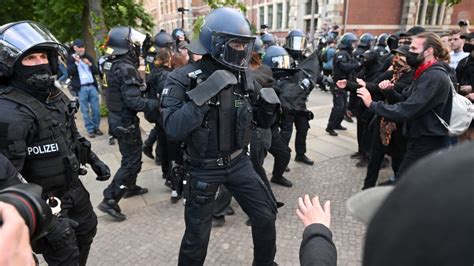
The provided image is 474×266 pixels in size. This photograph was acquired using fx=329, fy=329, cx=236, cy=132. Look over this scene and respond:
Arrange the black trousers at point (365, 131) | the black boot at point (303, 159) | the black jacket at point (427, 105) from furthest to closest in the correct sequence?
the black boot at point (303, 159) < the black trousers at point (365, 131) < the black jacket at point (427, 105)

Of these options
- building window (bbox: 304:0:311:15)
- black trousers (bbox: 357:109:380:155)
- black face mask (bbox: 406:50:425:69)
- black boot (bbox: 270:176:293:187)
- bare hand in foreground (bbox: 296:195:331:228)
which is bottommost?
black boot (bbox: 270:176:293:187)

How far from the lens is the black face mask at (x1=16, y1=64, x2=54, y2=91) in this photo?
6.86ft

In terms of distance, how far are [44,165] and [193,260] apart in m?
1.27

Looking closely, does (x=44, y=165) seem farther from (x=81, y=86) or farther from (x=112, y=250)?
(x=81, y=86)

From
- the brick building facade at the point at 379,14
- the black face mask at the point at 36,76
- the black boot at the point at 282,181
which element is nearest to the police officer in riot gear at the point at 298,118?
the black boot at the point at 282,181

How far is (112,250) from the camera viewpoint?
3.29m

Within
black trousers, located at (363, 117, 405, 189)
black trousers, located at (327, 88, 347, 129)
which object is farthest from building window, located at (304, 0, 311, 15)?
black trousers, located at (363, 117, 405, 189)

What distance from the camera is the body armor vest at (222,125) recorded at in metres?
2.53

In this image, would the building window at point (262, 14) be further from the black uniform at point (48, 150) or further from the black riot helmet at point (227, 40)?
the black uniform at point (48, 150)

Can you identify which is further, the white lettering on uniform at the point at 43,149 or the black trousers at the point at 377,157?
the black trousers at the point at 377,157

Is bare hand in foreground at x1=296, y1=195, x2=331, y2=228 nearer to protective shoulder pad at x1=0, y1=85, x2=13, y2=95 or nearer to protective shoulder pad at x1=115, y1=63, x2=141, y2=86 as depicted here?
protective shoulder pad at x1=0, y1=85, x2=13, y2=95

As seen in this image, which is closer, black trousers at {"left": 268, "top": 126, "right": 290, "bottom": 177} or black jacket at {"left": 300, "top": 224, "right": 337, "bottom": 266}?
black jacket at {"left": 300, "top": 224, "right": 337, "bottom": 266}

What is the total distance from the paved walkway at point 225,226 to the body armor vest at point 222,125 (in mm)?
1198

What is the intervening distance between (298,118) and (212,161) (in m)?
3.16
